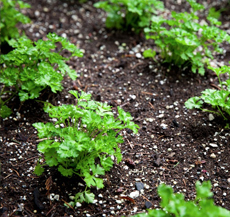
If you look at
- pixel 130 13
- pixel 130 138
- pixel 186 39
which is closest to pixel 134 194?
pixel 130 138

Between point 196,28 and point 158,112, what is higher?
point 196,28

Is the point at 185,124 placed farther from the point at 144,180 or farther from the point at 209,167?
the point at 144,180

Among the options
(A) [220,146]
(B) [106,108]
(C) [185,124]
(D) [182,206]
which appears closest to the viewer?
(D) [182,206]

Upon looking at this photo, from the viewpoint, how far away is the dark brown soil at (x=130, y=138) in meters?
2.61

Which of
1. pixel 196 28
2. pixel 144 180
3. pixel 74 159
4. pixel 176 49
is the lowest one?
pixel 144 180

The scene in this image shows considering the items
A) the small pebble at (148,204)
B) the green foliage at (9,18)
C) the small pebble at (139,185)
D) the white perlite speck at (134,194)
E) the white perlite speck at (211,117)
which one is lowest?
the white perlite speck at (134,194)

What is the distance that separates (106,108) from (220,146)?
117 centimetres

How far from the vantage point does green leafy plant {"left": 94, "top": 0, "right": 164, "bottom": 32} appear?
388 centimetres

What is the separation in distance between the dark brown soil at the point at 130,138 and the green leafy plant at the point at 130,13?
129mm

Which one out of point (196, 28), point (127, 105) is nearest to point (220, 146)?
point (127, 105)

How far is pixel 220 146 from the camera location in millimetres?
2980

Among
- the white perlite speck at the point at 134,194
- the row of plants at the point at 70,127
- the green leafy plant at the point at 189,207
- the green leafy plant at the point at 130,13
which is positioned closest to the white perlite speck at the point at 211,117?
the row of plants at the point at 70,127

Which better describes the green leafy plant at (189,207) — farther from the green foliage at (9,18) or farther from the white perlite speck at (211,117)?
the green foliage at (9,18)

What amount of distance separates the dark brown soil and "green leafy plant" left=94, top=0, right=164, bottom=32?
0.42 feet
